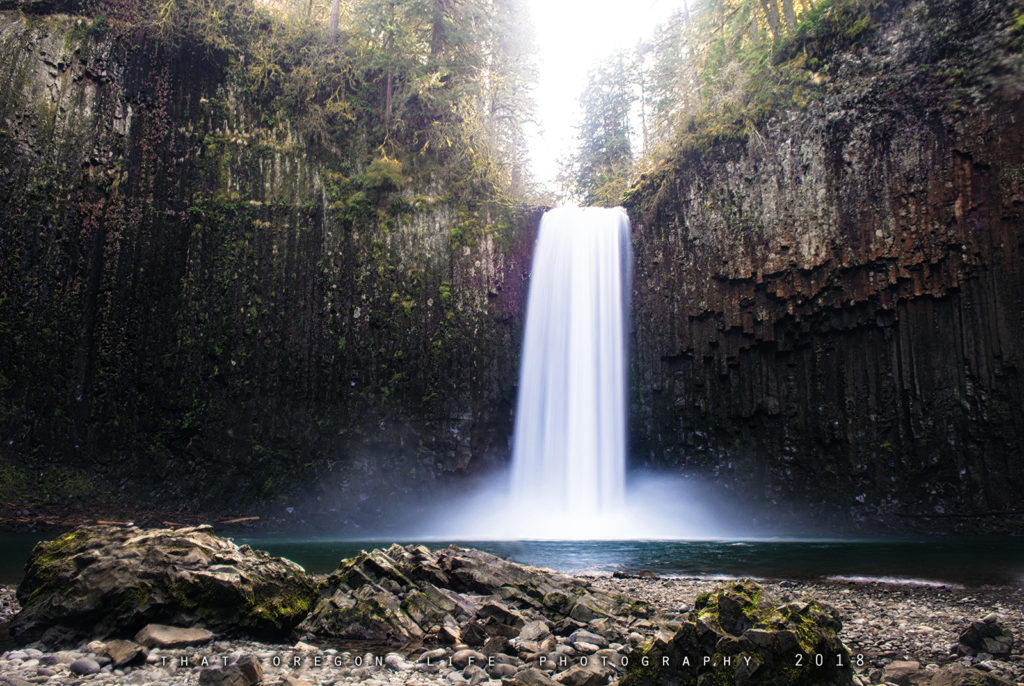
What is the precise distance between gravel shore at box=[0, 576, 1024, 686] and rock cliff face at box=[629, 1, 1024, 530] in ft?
28.1

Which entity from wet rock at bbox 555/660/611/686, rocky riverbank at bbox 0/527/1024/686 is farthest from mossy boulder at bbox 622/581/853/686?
→ wet rock at bbox 555/660/611/686

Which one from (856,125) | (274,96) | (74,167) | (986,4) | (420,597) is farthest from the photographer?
(274,96)

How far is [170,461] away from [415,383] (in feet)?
21.6

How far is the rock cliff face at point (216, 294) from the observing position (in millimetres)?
15492

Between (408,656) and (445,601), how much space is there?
1098 mm

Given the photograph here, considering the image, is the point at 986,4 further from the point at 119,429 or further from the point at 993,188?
the point at 119,429

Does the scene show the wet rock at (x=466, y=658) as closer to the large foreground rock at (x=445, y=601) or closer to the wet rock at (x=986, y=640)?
the large foreground rock at (x=445, y=601)

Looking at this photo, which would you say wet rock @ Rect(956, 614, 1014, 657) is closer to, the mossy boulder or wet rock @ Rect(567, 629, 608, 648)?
the mossy boulder

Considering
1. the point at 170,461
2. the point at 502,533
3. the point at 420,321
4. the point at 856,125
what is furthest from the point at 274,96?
the point at 856,125

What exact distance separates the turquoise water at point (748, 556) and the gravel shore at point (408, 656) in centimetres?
226

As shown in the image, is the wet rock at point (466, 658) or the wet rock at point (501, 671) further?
the wet rock at point (466, 658)

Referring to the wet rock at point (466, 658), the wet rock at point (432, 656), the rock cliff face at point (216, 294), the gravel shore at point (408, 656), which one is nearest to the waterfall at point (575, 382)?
the rock cliff face at point (216, 294)

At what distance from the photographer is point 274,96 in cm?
1844

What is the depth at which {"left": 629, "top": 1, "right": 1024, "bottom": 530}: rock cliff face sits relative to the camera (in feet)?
43.0
